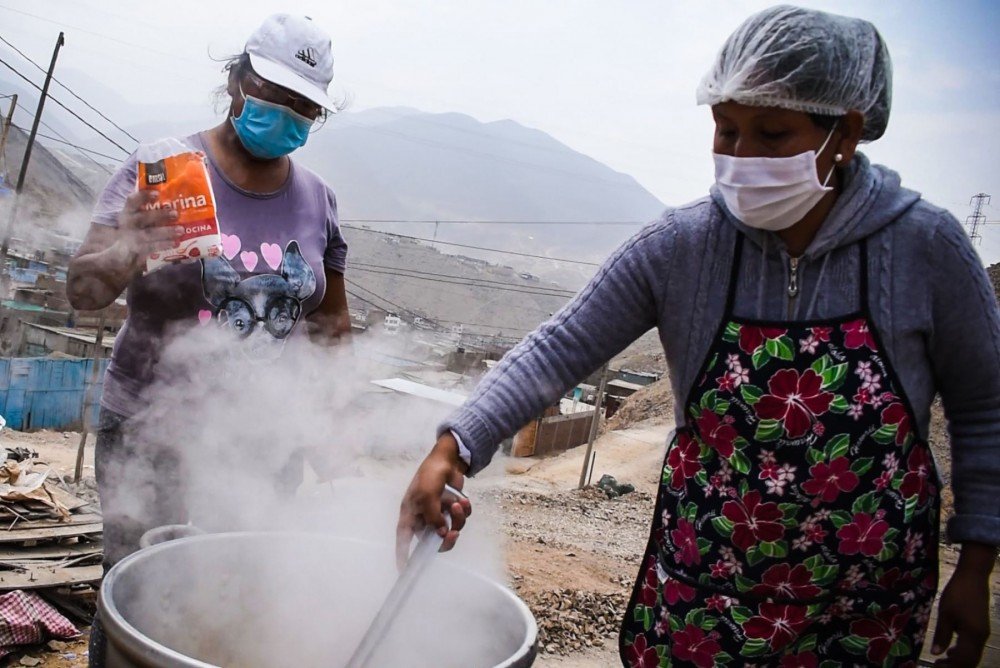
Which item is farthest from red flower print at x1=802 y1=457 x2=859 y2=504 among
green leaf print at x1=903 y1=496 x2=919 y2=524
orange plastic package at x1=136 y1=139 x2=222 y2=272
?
orange plastic package at x1=136 y1=139 x2=222 y2=272

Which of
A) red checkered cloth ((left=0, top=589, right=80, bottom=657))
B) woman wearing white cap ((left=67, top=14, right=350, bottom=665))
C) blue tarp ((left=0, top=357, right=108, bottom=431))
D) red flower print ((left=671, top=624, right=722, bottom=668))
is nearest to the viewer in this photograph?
red flower print ((left=671, top=624, right=722, bottom=668))

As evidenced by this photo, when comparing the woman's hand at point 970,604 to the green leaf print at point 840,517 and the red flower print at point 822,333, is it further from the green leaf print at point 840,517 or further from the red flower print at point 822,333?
the red flower print at point 822,333

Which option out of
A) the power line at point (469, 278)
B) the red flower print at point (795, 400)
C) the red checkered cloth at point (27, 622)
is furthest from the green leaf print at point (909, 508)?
the power line at point (469, 278)

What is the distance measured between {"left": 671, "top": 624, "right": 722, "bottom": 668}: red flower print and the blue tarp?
1638 cm

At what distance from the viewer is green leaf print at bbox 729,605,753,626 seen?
1.27 m

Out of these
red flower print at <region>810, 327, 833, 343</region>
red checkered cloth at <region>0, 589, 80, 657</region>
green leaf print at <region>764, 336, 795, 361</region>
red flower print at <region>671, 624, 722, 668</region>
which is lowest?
red checkered cloth at <region>0, 589, 80, 657</region>

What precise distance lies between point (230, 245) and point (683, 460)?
4.47 feet

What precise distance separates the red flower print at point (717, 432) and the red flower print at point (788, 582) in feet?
0.69

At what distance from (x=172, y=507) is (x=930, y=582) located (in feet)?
6.28

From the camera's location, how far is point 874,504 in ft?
4.00

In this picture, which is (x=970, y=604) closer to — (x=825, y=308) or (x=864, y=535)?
(x=864, y=535)

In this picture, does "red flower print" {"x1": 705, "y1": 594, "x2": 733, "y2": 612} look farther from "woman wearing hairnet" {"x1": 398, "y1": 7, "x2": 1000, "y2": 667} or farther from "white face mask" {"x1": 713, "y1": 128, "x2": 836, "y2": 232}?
"white face mask" {"x1": 713, "y1": 128, "x2": 836, "y2": 232}

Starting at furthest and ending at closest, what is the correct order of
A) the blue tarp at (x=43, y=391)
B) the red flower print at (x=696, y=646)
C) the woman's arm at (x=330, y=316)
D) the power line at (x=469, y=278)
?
the power line at (x=469, y=278), the blue tarp at (x=43, y=391), the woman's arm at (x=330, y=316), the red flower print at (x=696, y=646)

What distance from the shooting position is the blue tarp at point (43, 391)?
15805 millimetres
